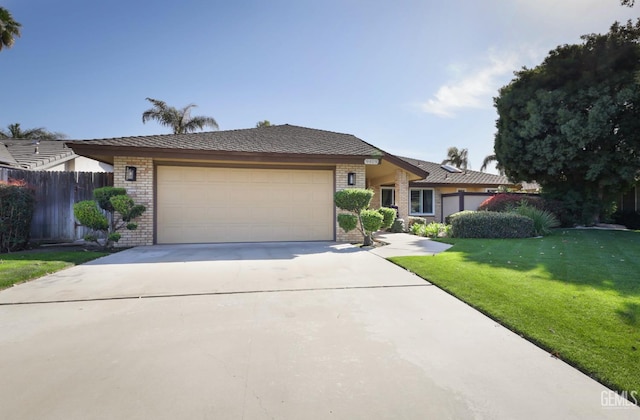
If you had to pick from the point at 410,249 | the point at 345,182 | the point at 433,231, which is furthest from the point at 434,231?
the point at 345,182

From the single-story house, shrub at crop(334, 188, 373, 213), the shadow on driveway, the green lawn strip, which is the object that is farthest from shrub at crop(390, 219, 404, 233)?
the green lawn strip

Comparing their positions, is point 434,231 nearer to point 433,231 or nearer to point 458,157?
point 433,231

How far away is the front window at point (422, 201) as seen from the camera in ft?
56.1

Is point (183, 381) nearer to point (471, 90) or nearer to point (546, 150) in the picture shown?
point (471, 90)

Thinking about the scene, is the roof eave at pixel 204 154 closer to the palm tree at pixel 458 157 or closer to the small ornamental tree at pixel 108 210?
the small ornamental tree at pixel 108 210

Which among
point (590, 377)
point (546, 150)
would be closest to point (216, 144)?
point (590, 377)

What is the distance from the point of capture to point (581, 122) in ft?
38.9

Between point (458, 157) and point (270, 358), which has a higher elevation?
point (458, 157)

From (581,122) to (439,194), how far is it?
7.04 metres

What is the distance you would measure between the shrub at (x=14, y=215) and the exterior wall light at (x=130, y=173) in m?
2.39

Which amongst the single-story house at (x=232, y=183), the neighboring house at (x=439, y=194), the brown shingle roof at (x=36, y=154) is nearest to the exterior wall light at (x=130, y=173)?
the single-story house at (x=232, y=183)

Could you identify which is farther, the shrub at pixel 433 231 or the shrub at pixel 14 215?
the shrub at pixel 433 231

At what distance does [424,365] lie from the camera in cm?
225

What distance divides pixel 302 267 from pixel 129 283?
284 cm
